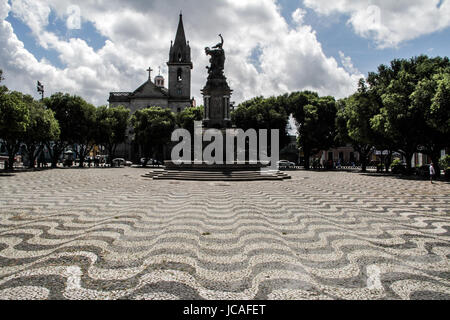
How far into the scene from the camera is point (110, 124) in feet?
132

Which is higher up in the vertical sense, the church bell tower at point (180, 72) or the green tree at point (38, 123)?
the church bell tower at point (180, 72)

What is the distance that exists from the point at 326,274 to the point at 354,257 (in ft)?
2.70

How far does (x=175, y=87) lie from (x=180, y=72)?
11.4 feet

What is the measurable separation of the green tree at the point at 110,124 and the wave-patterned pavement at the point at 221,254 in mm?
35034

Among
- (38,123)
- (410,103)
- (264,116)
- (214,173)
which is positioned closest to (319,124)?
(264,116)

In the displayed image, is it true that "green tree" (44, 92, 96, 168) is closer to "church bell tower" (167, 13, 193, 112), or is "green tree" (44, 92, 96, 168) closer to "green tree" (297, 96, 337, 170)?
"church bell tower" (167, 13, 193, 112)

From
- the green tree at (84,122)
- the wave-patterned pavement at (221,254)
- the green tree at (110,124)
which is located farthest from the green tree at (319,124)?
the wave-patterned pavement at (221,254)

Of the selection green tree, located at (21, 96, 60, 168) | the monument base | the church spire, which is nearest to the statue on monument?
the monument base

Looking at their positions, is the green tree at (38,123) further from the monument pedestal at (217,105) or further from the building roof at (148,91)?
the building roof at (148,91)

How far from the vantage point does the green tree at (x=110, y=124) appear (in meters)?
39.2

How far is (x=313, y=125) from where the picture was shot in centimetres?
3738

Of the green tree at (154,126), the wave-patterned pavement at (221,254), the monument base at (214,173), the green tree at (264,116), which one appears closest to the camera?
the wave-patterned pavement at (221,254)

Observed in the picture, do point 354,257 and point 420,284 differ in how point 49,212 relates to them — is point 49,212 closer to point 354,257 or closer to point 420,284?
point 354,257
